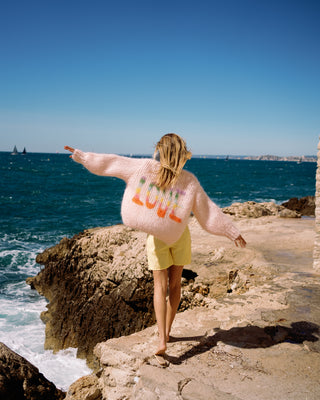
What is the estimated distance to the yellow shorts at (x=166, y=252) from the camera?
10.4ft

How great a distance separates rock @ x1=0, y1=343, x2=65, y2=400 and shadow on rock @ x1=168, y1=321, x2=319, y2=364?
7.16 feet

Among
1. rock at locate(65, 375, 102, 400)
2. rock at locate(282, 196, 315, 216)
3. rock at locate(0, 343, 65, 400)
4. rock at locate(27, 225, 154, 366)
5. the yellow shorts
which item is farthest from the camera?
rock at locate(282, 196, 315, 216)

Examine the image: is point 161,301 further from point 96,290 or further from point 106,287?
point 96,290

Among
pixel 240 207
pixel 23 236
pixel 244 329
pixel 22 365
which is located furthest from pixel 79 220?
pixel 244 329

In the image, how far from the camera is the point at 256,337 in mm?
3768

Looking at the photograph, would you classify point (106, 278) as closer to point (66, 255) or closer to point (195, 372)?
point (66, 255)

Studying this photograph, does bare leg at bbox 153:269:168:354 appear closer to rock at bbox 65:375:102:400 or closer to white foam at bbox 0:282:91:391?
rock at bbox 65:375:102:400

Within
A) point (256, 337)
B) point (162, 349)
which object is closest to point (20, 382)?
point (162, 349)

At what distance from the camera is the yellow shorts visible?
3.16 meters

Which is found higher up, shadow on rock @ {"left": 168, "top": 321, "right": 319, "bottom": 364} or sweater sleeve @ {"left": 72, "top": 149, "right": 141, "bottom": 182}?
sweater sleeve @ {"left": 72, "top": 149, "right": 141, "bottom": 182}

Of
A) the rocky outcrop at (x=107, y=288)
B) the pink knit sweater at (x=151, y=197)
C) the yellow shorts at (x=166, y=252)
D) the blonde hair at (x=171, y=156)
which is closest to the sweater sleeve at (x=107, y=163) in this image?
the pink knit sweater at (x=151, y=197)

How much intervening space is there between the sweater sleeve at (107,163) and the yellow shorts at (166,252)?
0.68m

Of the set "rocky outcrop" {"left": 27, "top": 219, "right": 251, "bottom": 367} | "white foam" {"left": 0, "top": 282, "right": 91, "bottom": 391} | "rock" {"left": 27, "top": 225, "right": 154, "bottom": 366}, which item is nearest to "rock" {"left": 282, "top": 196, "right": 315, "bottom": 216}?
"rocky outcrop" {"left": 27, "top": 219, "right": 251, "bottom": 367}

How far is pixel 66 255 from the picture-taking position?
10.1 m
